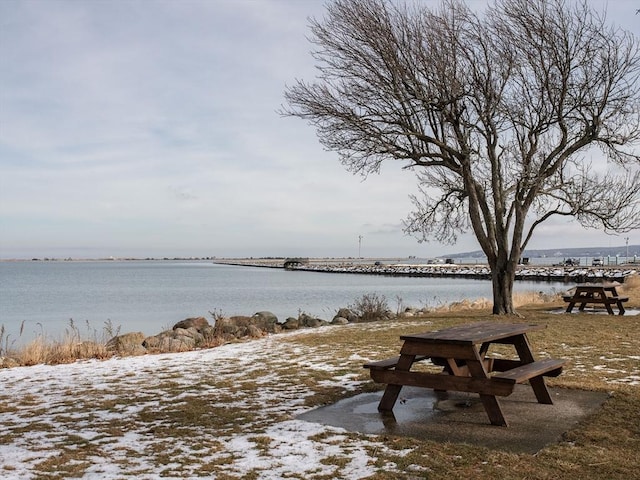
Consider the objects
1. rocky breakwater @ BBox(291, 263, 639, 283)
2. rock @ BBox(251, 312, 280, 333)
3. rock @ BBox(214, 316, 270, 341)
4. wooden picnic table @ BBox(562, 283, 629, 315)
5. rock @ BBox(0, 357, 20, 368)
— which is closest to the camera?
rock @ BBox(0, 357, 20, 368)

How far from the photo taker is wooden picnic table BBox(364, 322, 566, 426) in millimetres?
5711

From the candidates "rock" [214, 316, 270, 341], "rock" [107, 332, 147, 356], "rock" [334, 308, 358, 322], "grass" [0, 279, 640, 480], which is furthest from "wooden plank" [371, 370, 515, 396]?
"rock" [334, 308, 358, 322]

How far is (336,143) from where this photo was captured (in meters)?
16.0

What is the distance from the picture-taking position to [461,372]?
7.00 m

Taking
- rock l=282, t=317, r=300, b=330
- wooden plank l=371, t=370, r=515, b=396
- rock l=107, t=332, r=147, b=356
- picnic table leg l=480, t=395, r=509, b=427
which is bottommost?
rock l=282, t=317, r=300, b=330

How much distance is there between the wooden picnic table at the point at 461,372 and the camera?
571 cm

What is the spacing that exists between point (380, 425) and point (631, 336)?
8078 millimetres

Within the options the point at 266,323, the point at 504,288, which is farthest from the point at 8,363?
the point at 504,288

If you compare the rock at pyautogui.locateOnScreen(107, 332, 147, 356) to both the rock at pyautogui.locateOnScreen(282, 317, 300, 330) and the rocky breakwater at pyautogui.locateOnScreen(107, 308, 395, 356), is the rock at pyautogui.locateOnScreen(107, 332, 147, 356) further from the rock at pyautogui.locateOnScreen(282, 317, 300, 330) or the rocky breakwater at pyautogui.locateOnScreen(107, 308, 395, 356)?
the rock at pyautogui.locateOnScreen(282, 317, 300, 330)

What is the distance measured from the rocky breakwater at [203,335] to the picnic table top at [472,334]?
7196 millimetres

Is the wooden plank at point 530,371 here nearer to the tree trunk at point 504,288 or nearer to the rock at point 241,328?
the rock at point 241,328

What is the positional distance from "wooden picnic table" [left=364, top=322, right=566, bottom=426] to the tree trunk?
32.5ft

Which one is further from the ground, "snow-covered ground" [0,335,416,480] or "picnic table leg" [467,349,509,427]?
"picnic table leg" [467,349,509,427]

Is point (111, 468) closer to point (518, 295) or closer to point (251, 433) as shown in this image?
point (251, 433)
